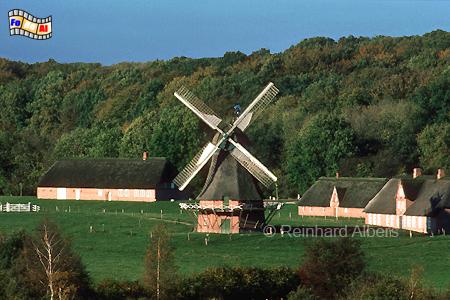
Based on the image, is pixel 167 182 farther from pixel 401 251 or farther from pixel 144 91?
pixel 144 91

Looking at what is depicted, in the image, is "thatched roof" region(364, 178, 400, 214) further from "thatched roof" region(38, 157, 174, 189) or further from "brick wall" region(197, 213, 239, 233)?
"thatched roof" region(38, 157, 174, 189)

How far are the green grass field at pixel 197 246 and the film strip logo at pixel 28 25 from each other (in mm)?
10326

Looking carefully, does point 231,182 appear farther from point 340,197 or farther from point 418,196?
point 340,197

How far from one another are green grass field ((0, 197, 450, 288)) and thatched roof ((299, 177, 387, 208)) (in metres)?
5.14

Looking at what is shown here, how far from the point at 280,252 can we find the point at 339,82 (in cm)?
8773

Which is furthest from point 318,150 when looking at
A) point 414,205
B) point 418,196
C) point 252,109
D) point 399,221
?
point 252,109

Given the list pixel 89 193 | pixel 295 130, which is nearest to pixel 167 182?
pixel 89 193

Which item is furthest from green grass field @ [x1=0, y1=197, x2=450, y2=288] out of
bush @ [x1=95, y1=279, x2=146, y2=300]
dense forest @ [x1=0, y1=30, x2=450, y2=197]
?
dense forest @ [x1=0, y1=30, x2=450, y2=197]

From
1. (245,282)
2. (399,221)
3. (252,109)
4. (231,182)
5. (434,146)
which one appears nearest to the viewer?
(245,282)

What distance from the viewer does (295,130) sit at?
5374 inches

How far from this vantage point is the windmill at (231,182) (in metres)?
84.8

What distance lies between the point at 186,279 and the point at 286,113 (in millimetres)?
87953

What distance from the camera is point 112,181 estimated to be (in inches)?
4705

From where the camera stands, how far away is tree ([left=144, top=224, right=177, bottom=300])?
54906 mm
